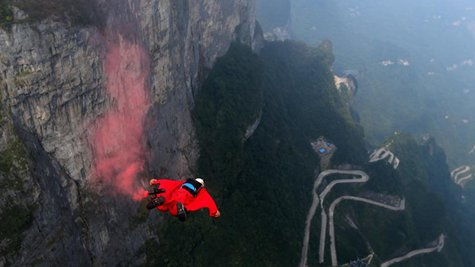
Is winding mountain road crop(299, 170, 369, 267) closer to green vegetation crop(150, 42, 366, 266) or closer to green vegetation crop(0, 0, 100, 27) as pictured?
green vegetation crop(150, 42, 366, 266)

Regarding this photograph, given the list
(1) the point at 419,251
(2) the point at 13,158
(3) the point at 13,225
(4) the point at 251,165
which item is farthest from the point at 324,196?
(2) the point at 13,158

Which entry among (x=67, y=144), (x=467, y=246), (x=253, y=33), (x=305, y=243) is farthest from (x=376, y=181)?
(x=67, y=144)

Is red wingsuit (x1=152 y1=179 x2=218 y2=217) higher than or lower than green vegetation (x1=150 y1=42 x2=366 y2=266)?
higher

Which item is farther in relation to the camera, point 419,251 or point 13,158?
point 419,251

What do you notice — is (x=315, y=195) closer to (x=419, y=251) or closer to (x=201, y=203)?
(x=419, y=251)

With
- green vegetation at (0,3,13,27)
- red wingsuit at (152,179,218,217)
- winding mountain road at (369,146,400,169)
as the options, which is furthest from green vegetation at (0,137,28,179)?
winding mountain road at (369,146,400,169)

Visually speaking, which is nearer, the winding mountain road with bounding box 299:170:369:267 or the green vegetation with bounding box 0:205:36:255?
the green vegetation with bounding box 0:205:36:255

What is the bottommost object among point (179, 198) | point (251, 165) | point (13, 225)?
point (251, 165)
